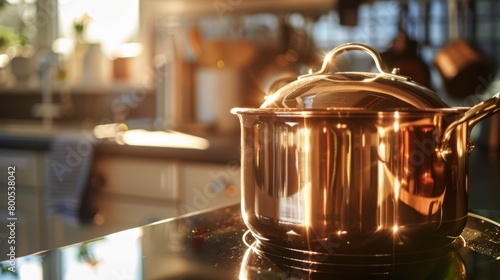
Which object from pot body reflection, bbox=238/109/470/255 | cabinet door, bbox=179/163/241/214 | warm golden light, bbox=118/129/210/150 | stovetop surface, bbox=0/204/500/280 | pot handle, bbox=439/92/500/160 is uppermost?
pot handle, bbox=439/92/500/160

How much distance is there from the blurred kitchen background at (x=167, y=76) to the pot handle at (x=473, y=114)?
54 centimetres

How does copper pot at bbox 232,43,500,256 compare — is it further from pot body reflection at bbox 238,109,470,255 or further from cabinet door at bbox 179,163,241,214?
cabinet door at bbox 179,163,241,214

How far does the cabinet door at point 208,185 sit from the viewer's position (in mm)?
1585

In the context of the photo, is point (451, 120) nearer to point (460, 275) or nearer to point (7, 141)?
point (460, 275)

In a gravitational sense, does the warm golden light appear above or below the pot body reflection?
below

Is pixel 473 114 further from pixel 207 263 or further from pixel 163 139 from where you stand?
pixel 163 139

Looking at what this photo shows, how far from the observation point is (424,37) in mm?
1859

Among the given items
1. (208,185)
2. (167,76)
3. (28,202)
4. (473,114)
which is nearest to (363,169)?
(473,114)

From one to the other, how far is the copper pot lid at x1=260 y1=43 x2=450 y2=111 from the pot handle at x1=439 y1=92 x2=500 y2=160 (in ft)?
0.11

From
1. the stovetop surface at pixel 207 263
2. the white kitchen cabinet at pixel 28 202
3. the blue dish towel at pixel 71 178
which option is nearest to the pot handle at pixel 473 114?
the stovetop surface at pixel 207 263

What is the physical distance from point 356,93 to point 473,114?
0.10m

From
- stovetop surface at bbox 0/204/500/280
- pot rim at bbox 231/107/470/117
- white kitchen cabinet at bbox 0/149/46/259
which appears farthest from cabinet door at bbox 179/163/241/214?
pot rim at bbox 231/107/470/117

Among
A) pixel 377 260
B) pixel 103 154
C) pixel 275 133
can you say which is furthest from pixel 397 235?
pixel 103 154

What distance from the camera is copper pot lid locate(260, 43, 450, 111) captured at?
544 millimetres
